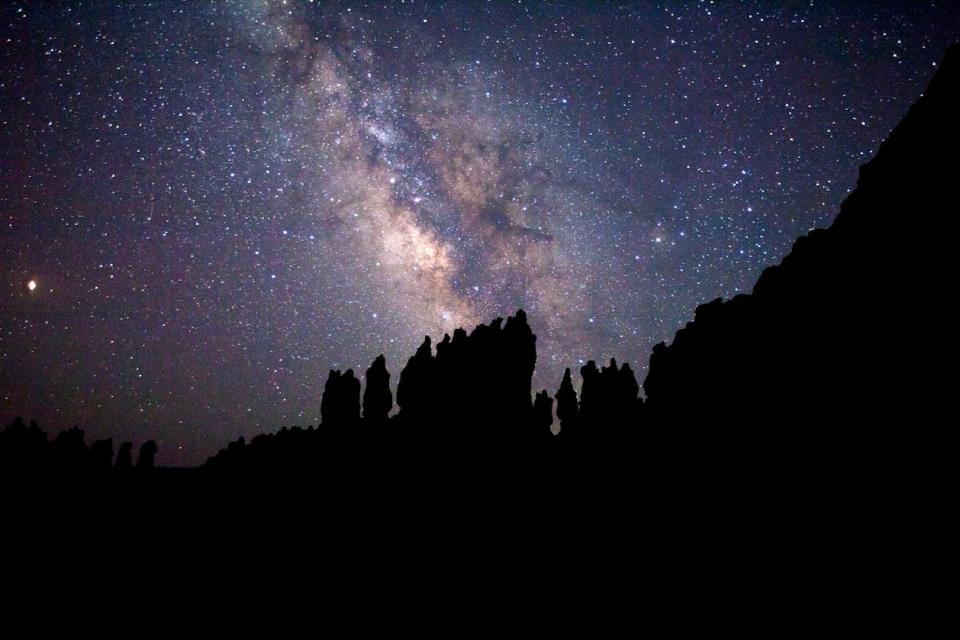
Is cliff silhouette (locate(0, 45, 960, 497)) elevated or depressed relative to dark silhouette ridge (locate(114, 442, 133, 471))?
elevated

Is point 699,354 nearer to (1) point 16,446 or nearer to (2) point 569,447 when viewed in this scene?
(2) point 569,447

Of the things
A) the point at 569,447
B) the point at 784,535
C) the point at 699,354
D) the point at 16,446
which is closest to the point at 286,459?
the point at 569,447

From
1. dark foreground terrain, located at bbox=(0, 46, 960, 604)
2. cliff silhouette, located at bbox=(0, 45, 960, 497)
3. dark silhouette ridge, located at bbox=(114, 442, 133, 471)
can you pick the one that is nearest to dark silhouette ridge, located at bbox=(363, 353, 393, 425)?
dark foreground terrain, located at bbox=(0, 46, 960, 604)

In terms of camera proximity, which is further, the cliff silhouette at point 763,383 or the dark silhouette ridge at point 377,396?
the dark silhouette ridge at point 377,396

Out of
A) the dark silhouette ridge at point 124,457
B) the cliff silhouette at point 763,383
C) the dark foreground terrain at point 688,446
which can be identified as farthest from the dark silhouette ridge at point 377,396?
the dark silhouette ridge at point 124,457

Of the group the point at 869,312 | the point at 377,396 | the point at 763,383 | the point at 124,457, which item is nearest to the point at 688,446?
the point at 763,383

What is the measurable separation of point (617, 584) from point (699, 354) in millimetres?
19911

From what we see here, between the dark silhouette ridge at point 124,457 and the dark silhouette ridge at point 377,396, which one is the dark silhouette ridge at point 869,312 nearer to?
the dark silhouette ridge at point 377,396

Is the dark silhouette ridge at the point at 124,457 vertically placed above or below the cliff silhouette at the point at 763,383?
below

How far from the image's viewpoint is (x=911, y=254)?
47.7ft

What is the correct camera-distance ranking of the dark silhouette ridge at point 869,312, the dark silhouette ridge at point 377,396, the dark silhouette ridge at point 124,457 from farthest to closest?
the dark silhouette ridge at point 124,457
the dark silhouette ridge at point 377,396
the dark silhouette ridge at point 869,312

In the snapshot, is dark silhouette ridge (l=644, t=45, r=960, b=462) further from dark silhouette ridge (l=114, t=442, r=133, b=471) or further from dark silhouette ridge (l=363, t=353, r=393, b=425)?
dark silhouette ridge (l=114, t=442, r=133, b=471)

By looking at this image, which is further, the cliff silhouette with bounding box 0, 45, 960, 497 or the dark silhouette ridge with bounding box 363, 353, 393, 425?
the dark silhouette ridge with bounding box 363, 353, 393, 425

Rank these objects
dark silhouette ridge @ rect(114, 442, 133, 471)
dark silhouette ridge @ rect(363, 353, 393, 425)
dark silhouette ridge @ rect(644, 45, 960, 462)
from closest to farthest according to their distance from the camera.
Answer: dark silhouette ridge @ rect(644, 45, 960, 462)
dark silhouette ridge @ rect(363, 353, 393, 425)
dark silhouette ridge @ rect(114, 442, 133, 471)
